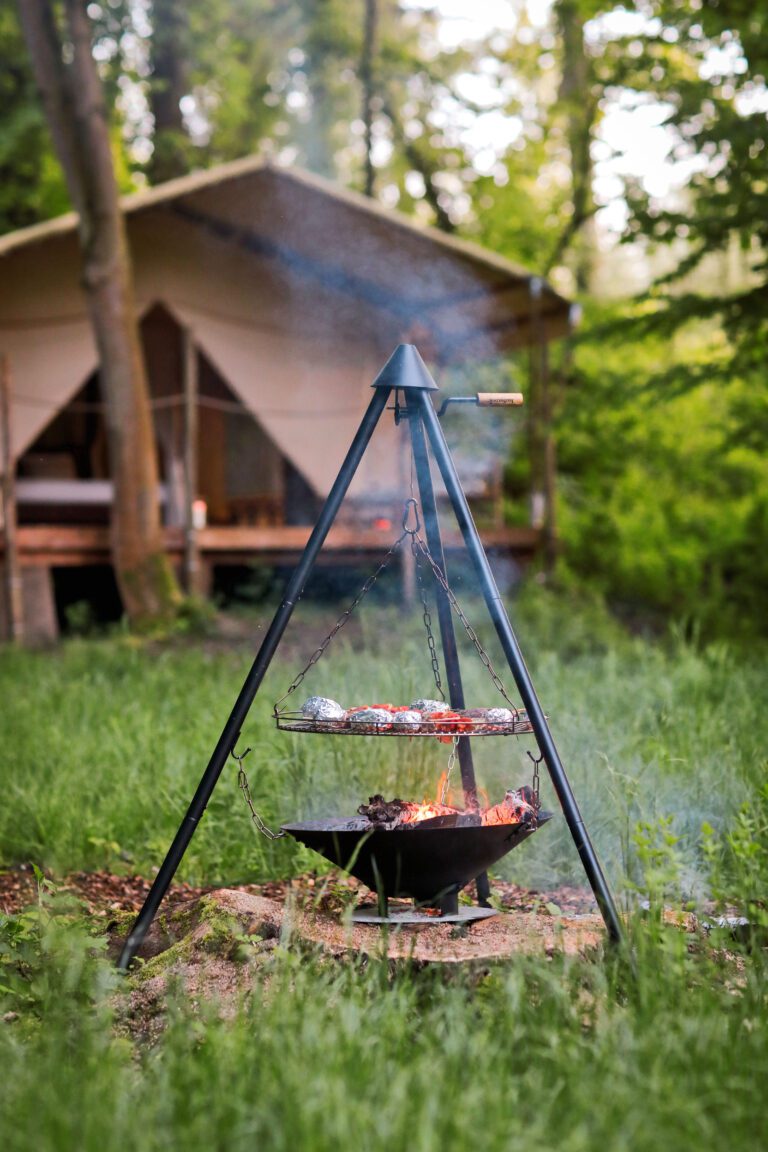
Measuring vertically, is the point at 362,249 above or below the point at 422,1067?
above

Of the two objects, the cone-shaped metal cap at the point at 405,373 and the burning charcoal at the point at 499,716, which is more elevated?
the cone-shaped metal cap at the point at 405,373

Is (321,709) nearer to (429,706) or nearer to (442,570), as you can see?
(429,706)

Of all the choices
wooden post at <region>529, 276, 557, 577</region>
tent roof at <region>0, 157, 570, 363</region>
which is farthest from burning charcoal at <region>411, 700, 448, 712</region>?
wooden post at <region>529, 276, 557, 577</region>

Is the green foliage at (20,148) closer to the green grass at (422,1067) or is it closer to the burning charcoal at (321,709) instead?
the burning charcoal at (321,709)

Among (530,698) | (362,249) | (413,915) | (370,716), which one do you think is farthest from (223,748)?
(362,249)

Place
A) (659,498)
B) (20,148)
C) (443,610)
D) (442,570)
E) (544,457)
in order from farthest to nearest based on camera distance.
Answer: (659,498) < (20,148) < (544,457) < (443,610) < (442,570)

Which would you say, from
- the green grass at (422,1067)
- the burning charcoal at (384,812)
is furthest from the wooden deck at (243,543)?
the green grass at (422,1067)

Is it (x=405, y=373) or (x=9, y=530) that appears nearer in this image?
(x=405, y=373)

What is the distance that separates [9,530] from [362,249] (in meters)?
4.52

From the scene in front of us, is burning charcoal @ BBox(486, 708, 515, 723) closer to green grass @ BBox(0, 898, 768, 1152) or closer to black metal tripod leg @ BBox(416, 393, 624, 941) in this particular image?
black metal tripod leg @ BBox(416, 393, 624, 941)

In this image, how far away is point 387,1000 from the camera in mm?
2570

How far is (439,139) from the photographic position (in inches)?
793

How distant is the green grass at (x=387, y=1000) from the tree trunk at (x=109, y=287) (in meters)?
4.72

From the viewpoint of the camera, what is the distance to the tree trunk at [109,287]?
9703mm
